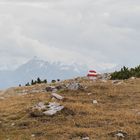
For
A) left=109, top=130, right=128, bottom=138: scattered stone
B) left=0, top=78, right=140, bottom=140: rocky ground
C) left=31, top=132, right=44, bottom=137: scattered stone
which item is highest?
left=0, top=78, right=140, bottom=140: rocky ground

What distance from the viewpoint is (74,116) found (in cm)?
2955

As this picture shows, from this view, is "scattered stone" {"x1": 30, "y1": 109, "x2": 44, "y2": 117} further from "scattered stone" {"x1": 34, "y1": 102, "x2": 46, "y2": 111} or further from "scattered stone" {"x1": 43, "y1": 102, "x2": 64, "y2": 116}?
"scattered stone" {"x1": 34, "y1": 102, "x2": 46, "y2": 111}

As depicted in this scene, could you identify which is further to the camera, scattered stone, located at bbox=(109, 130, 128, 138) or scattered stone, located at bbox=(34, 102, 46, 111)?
scattered stone, located at bbox=(34, 102, 46, 111)

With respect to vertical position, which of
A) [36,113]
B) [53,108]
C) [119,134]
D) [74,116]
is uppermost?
[53,108]

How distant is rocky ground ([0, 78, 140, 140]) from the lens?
26297 mm

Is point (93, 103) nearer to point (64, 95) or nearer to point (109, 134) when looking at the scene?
point (64, 95)

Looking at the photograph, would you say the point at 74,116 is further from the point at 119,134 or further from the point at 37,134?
the point at 119,134

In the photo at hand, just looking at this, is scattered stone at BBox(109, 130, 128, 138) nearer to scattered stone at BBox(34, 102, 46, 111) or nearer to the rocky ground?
the rocky ground

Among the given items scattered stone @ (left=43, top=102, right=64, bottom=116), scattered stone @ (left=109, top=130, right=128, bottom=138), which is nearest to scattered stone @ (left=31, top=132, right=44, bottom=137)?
scattered stone @ (left=43, top=102, right=64, bottom=116)

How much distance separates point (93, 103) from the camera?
33500mm

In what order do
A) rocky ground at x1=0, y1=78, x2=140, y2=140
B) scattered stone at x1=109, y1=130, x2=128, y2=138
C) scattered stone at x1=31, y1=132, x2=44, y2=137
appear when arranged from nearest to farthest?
scattered stone at x1=109, y1=130, x2=128, y2=138 < rocky ground at x1=0, y1=78, x2=140, y2=140 < scattered stone at x1=31, y1=132, x2=44, y2=137

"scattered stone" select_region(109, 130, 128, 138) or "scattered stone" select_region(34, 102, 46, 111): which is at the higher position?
"scattered stone" select_region(34, 102, 46, 111)

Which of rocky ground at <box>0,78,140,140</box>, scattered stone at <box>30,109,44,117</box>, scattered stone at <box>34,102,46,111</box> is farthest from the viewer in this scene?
scattered stone at <box>34,102,46,111</box>

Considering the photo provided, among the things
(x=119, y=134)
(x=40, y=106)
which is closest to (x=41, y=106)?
(x=40, y=106)
